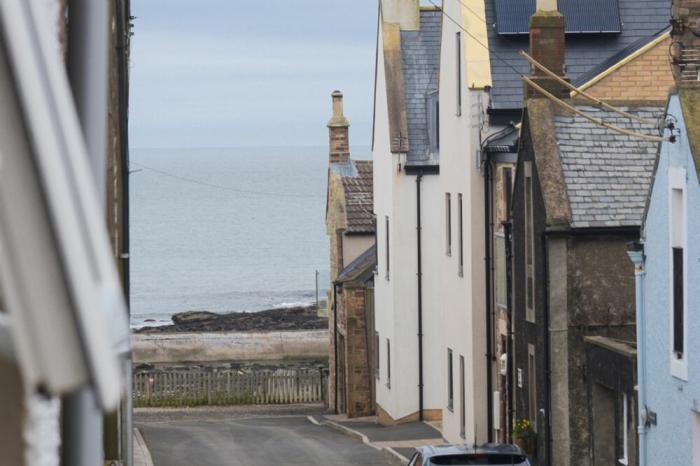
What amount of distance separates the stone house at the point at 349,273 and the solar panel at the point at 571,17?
1391 cm

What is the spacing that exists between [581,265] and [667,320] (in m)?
4.46

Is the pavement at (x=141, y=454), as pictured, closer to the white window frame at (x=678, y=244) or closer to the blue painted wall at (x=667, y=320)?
the blue painted wall at (x=667, y=320)

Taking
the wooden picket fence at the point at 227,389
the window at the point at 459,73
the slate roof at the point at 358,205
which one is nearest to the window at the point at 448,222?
the window at the point at 459,73

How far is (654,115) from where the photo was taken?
2394 cm

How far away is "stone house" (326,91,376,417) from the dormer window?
719cm

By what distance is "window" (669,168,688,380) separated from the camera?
17625 millimetres

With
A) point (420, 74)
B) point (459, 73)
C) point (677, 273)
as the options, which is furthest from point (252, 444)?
point (677, 273)

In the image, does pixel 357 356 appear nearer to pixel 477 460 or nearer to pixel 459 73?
pixel 459 73

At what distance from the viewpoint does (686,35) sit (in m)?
19.1

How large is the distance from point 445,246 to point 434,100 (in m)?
5.58

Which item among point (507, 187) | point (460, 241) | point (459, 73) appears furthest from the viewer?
point (460, 241)

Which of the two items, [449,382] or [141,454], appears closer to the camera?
[141,454]

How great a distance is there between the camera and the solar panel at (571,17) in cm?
3066

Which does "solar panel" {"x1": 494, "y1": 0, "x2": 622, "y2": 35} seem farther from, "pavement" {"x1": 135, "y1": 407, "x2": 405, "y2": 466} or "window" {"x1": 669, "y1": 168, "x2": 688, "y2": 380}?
"window" {"x1": 669, "y1": 168, "x2": 688, "y2": 380}
